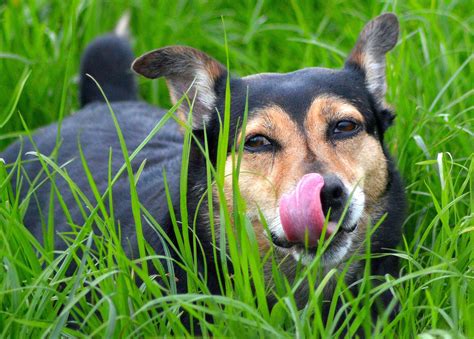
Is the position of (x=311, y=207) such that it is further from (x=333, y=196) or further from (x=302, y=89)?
(x=302, y=89)

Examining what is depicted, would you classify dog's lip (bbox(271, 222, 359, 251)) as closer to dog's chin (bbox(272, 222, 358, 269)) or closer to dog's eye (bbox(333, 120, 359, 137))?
dog's chin (bbox(272, 222, 358, 269))

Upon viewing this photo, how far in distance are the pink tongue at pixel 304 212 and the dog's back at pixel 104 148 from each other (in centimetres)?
72

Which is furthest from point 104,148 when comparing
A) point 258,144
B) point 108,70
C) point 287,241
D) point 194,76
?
point 287,241

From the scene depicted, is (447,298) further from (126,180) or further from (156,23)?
(156,23)

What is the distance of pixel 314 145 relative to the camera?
340 centimetres

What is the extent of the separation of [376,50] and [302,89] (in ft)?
1.83

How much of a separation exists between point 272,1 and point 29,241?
331cm

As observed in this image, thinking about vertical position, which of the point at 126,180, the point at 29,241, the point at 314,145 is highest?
the point at 314,145

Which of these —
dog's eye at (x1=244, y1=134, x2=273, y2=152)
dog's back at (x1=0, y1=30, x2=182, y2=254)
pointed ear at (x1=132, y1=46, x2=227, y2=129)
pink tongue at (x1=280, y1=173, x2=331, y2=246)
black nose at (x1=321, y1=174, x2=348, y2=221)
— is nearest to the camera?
pink tongue at (x1=280, y1=173, x2=331, y2=246)

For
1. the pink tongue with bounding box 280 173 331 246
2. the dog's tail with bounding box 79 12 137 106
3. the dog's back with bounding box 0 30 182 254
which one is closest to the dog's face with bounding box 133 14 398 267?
the pink tongue with bounding box 280 173 331 246

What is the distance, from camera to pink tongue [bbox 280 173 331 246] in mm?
3037

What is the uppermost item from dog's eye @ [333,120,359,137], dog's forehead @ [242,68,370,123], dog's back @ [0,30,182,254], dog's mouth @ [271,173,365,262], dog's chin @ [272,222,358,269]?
dog's forehead @ [242,68,370,123]

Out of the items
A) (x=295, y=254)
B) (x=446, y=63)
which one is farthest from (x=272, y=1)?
(x=295, y=254)

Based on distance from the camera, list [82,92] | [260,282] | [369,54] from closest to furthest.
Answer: [260,282]
[369,54]
[82,92]
